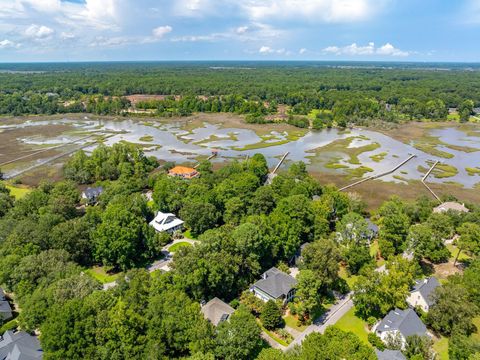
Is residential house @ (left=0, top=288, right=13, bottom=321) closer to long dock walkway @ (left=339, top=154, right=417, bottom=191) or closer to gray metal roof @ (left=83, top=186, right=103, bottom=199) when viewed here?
gray metal roof @ (left=83, top=186, right=103, bottom=199)

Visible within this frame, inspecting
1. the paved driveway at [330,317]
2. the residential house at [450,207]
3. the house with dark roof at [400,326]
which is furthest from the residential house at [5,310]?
the residential house at [450,207]

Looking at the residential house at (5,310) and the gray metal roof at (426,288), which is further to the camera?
the gray metal roof at (426,288)

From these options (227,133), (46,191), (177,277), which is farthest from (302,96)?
(177,277)

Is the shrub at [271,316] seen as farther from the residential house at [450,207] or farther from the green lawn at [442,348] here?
the residential house at [450,207]

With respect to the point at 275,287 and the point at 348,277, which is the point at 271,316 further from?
the point at 348,277

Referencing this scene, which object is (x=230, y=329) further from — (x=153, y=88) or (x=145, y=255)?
(x=153, y=88)

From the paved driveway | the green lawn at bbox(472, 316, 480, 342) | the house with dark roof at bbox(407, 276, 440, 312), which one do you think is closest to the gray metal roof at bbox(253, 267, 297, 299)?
the paved driveway
